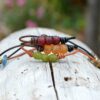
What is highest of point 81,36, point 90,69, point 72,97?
point 81,36

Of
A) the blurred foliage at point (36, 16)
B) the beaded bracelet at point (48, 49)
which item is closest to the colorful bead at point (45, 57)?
the beaded bracelet at point (48, 49)

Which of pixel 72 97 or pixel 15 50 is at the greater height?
pixel 15 50

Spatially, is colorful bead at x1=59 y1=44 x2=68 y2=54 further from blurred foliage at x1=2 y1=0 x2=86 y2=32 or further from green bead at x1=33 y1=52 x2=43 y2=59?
blurred foliage at x1=2 y1=0 x2=86 y2=32

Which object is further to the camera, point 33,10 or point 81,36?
point 81,36

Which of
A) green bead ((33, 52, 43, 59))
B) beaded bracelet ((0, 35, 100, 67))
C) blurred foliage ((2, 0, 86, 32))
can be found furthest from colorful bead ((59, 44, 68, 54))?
blurred foliage ((2, 0, 86, 32))

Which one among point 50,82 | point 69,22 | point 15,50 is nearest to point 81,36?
point 69,22

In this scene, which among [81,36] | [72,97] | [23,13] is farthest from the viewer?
[81,36]

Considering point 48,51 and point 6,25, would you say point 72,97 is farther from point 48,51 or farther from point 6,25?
point 6,25

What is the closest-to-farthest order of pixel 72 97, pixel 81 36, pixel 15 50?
1. pixel 72 97
2. pixel 15 50
3. pixel 81 36
